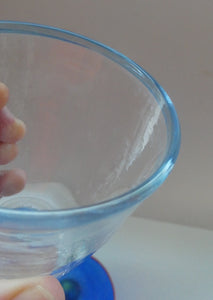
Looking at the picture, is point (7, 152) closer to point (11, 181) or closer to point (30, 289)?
point (11, 181)

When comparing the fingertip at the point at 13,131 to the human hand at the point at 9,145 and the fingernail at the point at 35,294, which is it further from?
the fingernail at the point at 35,294

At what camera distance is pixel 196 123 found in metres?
0.42

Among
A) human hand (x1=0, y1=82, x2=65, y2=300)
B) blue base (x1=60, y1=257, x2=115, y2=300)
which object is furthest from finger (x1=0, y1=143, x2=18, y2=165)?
blue base (x1=60, y1=257, x2=115, y2=300)

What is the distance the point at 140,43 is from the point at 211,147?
0.12m

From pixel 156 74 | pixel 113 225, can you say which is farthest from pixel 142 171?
pixel 156 74

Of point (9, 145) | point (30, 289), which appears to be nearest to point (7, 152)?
point (9, 145)

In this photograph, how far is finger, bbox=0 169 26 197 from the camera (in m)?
0.35

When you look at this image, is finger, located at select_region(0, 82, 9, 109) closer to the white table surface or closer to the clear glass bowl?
the clear glass bowl

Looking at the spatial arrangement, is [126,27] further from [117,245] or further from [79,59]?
[117,245]

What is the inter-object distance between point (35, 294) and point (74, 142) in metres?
0.14

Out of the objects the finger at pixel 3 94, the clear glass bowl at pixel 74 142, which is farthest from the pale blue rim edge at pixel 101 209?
the finger at pixel 3 94

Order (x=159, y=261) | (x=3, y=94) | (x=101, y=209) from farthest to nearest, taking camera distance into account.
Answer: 1. (x=159, y=261)
2. (x=3, y=94)
3. (x=101, y=209)

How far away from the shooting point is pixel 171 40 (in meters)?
0.39

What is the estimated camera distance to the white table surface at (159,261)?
39 centimetres
